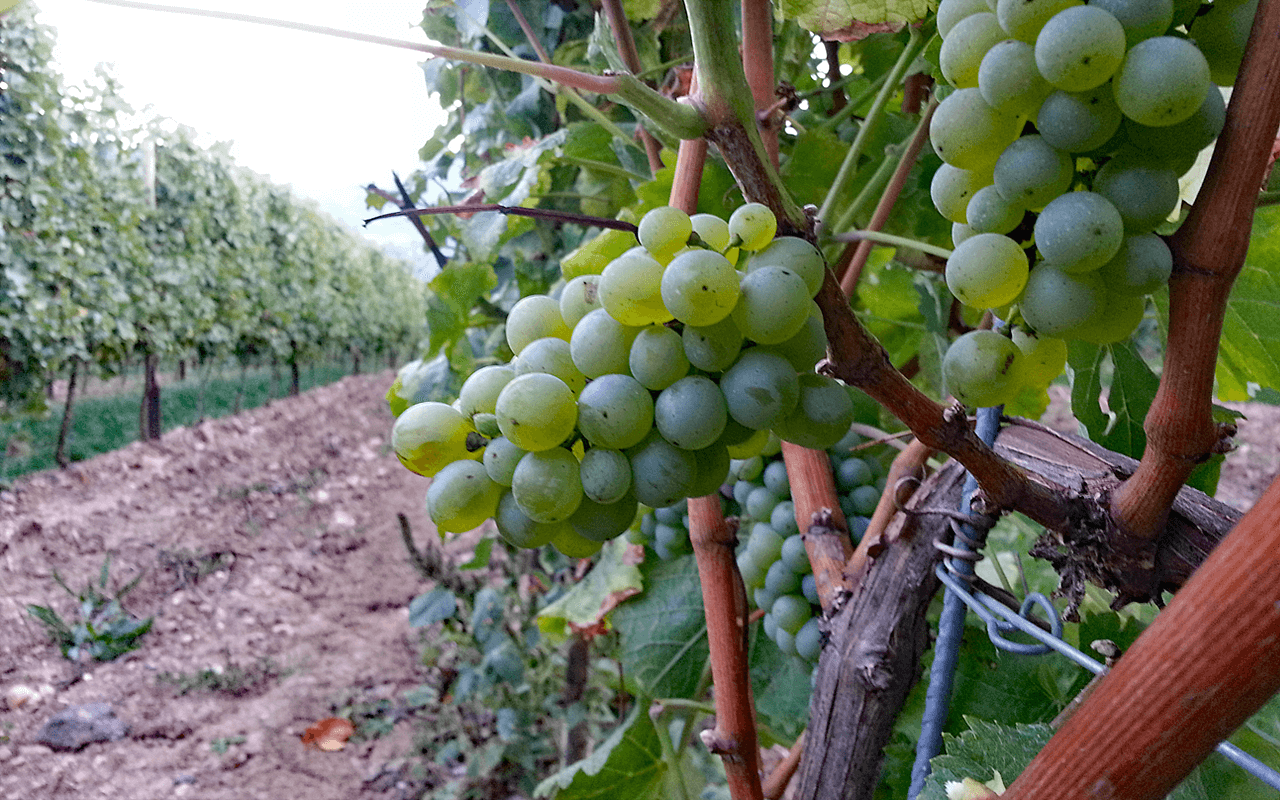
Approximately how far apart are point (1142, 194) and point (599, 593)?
3.12ft

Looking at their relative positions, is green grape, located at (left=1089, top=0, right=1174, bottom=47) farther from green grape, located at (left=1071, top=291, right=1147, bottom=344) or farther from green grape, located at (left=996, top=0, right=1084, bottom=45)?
green grape, located at (left=1071, top=291, right=1147, bottom=344)

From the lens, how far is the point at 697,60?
371 millimetres

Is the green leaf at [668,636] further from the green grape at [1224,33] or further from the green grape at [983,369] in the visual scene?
the green grape at [1224,33]

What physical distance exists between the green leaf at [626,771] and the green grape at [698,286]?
0.85 m

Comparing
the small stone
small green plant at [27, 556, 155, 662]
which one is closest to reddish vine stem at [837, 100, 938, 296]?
the small stone

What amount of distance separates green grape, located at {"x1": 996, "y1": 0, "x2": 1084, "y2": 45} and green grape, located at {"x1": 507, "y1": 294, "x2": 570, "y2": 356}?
0.99 feet

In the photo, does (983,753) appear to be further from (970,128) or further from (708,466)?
(970,128)

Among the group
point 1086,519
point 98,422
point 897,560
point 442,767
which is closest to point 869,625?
point 897,560

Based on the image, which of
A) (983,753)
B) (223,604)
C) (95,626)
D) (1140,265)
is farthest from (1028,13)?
(223,604)

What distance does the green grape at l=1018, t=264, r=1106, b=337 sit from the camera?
1.26ft

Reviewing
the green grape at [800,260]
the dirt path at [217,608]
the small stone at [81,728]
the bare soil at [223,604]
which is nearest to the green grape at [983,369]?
the green grape at [800,260]

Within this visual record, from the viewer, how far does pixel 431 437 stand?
45 centimetres

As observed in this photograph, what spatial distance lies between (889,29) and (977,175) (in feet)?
0.99

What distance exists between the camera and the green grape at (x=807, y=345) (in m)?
0.42
